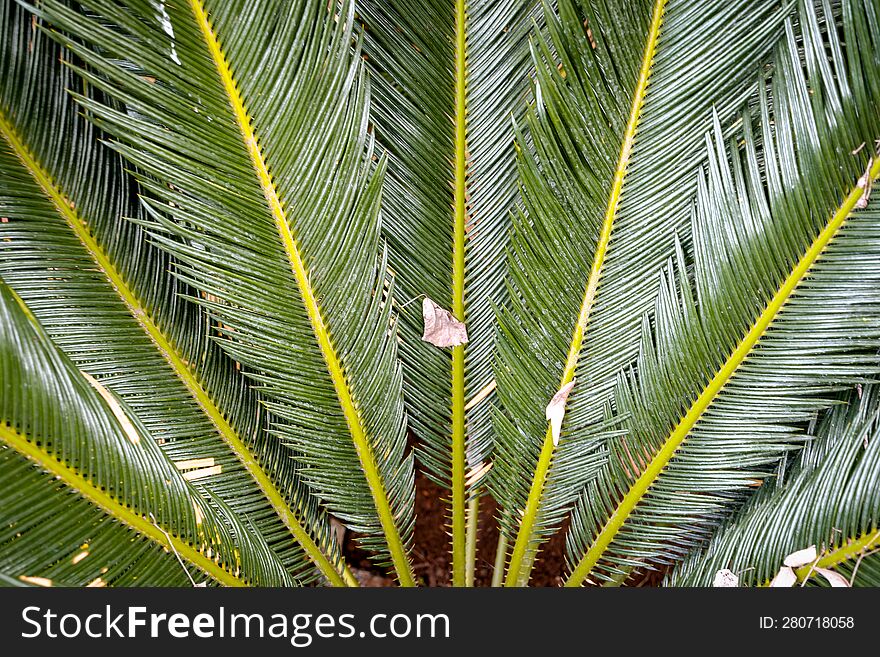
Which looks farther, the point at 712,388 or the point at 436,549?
the point at 436,549

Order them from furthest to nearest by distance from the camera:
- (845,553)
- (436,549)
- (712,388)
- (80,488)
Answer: (436,549), (712,388), (845,553), (80,488)

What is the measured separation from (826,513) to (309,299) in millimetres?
1173

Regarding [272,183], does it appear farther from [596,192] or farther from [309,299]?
[596,192]

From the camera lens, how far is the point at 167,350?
1499 millimetres

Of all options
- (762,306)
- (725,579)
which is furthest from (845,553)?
(762,306)

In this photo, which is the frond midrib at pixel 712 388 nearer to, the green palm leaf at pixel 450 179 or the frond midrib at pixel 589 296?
the frond midrib at pixel 589 296

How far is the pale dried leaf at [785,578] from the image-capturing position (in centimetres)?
140

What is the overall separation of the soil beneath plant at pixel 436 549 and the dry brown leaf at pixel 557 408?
0.58 m

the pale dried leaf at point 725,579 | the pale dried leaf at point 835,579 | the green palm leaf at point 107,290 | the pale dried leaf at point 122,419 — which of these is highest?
the green palm leaf at point 107,290

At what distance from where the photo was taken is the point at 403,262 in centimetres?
158

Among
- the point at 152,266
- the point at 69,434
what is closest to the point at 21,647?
the point at 69,434

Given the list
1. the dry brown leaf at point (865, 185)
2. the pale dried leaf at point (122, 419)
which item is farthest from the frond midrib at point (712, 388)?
the pale dried leaf at point (122, 419)

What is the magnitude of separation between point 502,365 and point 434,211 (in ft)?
1.29

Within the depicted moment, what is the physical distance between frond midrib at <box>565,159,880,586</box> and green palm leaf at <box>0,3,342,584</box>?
2.59ft
